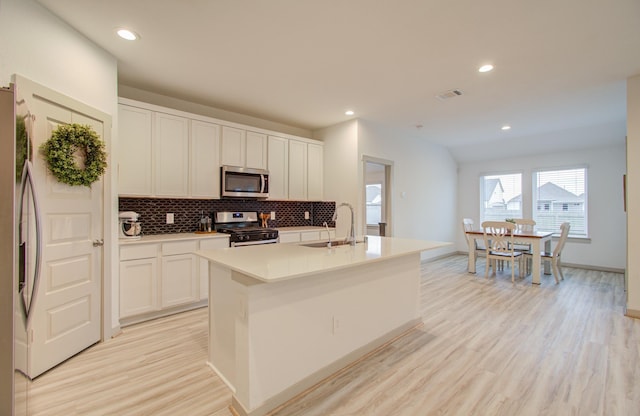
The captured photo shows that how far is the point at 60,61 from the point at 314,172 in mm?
3554

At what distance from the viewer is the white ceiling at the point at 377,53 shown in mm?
2188

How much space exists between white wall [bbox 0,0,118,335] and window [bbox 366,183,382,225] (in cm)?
654

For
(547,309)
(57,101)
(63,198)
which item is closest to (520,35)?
(547,309)

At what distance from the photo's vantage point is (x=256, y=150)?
439 centimetres

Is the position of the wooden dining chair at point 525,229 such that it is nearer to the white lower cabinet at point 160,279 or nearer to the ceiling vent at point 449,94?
the ceiling vent at point 449,94

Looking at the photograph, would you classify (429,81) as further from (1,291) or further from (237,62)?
(1,291)

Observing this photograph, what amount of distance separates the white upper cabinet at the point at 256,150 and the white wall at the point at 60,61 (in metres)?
1.71

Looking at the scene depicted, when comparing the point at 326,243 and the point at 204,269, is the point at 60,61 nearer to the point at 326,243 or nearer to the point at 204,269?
the point at 204,269

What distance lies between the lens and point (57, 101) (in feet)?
7.32

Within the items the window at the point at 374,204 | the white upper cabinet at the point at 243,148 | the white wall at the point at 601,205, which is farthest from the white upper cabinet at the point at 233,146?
the white wall at the point at 601,205

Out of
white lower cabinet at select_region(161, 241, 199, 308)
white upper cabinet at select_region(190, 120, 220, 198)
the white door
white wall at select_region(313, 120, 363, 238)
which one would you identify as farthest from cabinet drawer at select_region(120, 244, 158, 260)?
white wall at select_region(313, 120, 363, 238)

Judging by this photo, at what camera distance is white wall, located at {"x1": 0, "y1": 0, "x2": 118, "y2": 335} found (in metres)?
1.92

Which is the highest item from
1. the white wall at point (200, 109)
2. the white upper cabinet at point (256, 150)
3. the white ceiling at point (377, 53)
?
the white ceiling at point (377, 53)

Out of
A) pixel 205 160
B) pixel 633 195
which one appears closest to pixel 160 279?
pixel 205 160
